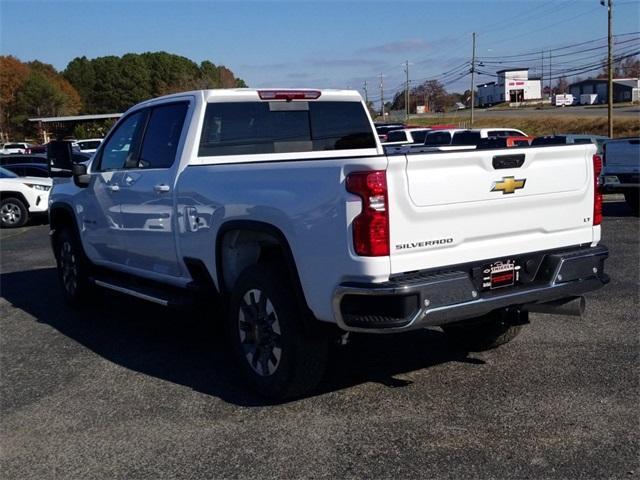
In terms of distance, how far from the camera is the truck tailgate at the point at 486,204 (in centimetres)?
418

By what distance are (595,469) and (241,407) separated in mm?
2165

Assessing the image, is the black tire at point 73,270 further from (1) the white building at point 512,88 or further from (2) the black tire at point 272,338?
(1) the white building at point 512,88

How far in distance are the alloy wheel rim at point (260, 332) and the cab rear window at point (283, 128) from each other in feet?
4.91

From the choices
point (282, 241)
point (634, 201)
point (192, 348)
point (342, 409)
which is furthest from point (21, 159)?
point (342, 409)

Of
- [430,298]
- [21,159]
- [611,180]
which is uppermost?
[21,159]

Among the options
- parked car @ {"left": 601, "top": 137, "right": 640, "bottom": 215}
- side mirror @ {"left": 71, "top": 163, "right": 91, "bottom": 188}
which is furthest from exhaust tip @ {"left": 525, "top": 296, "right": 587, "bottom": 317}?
parked car @ {"left": 601, "top": 137, "right": 640, "bottom": 215}

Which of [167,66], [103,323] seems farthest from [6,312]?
[167,66]

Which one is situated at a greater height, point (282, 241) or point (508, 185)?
point (508, 185)

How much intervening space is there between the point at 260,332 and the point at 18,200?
14430mm

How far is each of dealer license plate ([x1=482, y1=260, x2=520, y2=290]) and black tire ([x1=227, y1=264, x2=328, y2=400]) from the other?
3.40ft

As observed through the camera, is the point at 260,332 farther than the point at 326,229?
Yes

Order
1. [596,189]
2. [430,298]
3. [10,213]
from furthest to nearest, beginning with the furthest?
[10,213] < [596,189] < [430,298]

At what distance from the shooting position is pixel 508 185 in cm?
453

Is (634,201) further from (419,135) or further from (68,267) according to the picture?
(419,135)
